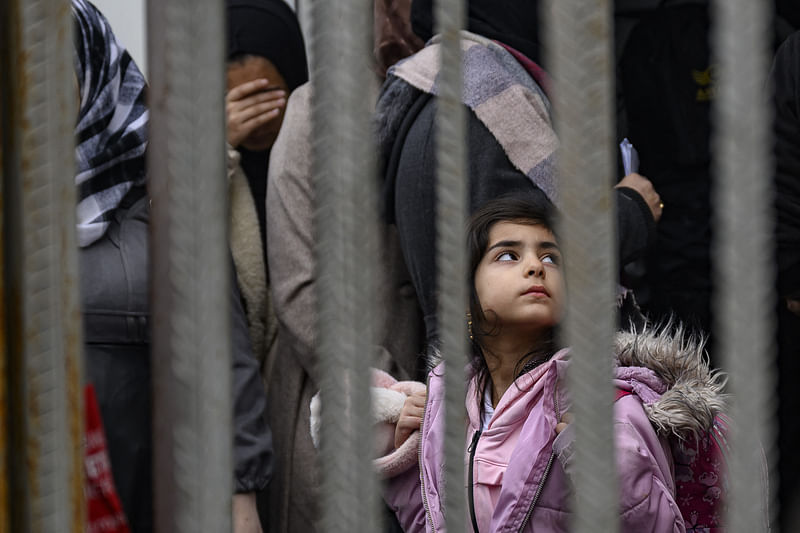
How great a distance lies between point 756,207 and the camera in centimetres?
67

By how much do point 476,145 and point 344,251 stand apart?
137 cm

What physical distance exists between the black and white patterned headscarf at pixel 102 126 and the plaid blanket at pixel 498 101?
0.44 metres

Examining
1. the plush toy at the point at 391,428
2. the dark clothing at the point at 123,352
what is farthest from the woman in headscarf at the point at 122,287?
the plush toy at the point at 391,428

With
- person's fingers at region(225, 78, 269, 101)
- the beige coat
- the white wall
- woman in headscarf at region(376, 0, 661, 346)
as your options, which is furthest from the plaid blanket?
the white wall

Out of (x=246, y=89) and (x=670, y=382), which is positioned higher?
(x=246, y=89)

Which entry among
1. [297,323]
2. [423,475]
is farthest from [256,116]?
[423,475]

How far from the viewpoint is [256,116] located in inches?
106

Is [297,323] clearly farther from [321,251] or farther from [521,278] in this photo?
[321,251]

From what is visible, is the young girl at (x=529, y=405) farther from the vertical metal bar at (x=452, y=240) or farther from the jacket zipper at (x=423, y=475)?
the vertical metal bar at (x=452, y=240)

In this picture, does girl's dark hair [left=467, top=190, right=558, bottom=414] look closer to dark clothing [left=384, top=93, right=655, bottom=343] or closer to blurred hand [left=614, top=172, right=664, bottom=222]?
dark clothing [left=384, top=93, right=655, bottom=343]

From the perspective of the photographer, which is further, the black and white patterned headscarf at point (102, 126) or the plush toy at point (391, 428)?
the plush toy at point (391, 428)

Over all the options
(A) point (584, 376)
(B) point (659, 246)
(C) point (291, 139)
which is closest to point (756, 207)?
(A) point (584, 376)

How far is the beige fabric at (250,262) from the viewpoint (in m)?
2.49

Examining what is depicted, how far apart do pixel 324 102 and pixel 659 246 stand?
208 centimetres
